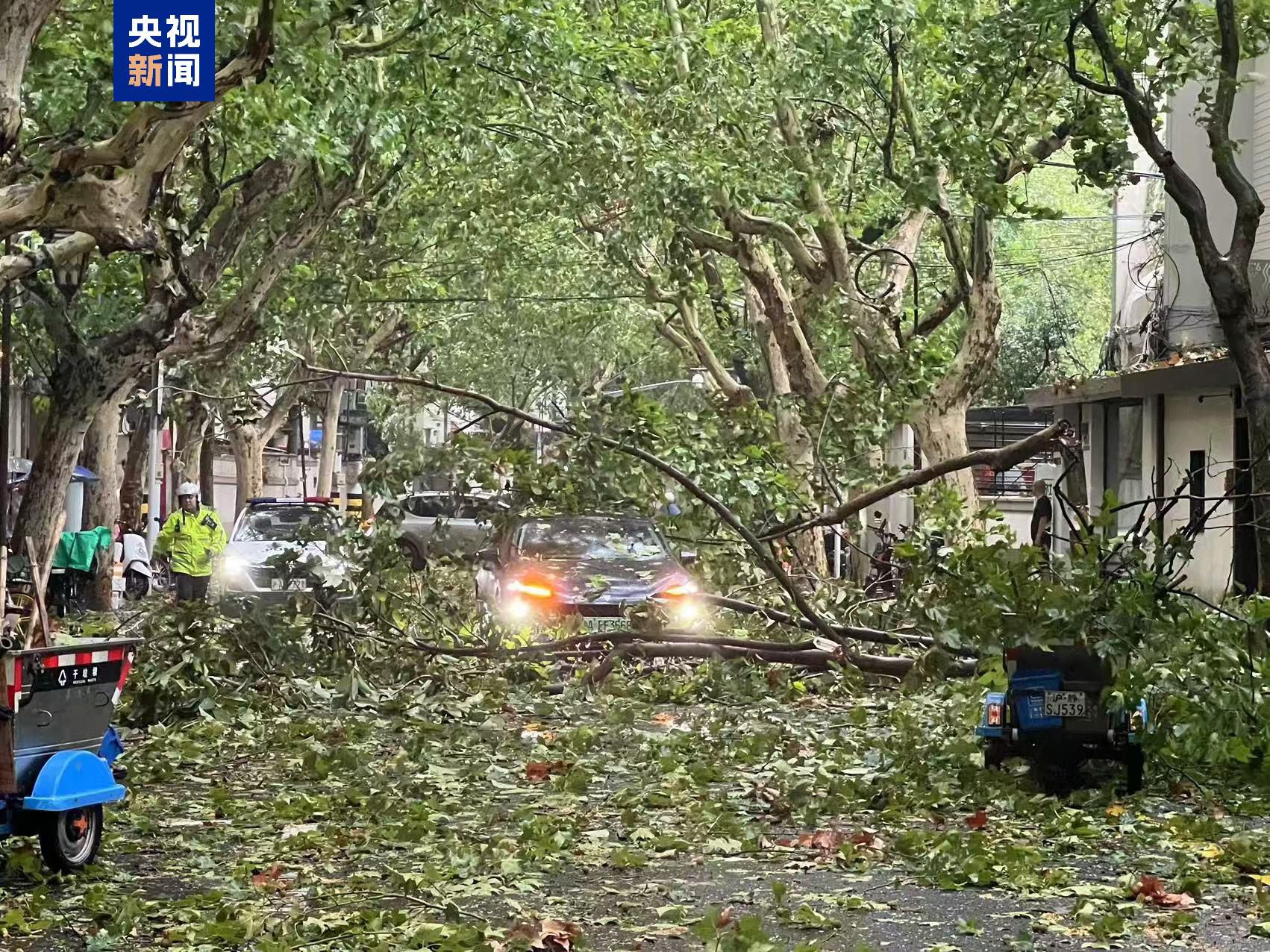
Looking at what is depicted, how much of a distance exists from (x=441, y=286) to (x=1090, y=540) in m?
27.0

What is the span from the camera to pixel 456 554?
15.1 meters

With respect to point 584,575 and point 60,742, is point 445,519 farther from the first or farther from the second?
point 60,742

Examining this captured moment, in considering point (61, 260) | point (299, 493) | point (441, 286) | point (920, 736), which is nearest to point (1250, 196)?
point (920, 736)

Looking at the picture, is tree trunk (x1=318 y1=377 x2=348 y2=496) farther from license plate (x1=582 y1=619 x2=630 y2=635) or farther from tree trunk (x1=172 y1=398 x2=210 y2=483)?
license plate (x1=582 y1=619 x2=630 y2=635)

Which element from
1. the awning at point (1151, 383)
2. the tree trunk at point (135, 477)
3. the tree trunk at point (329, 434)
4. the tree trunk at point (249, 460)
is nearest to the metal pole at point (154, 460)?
the tree trunk at point (135, 477)

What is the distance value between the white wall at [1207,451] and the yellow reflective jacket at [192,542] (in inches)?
497

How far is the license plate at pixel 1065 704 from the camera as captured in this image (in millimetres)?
10109

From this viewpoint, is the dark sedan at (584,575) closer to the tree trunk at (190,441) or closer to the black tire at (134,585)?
the black tire at (134,585)

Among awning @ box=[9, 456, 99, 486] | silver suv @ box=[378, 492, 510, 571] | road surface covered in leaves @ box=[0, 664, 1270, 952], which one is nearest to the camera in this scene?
road surface covered in leaves @ box=[0, 664, 1270, 952]

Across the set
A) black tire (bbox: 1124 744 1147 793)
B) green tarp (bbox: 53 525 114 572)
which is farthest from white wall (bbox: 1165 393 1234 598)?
green tarp (bbox: 53 525 114 572)

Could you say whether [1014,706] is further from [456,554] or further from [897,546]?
[456,554]

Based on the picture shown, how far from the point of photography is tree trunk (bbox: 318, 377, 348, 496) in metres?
49.7

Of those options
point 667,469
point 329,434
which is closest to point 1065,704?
point 667,469

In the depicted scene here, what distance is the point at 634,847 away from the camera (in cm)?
895
